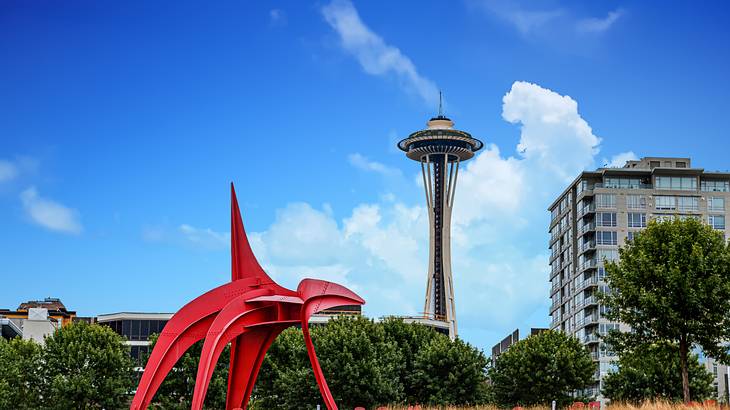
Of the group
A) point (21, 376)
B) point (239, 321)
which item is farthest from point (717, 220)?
point (239, 321)

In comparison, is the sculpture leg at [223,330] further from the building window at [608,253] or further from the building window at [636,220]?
the building window at [636,220]

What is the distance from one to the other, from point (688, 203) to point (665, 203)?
248 centimetres

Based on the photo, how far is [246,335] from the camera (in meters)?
34.8

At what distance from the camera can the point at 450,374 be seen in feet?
206

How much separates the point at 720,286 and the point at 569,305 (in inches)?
2708

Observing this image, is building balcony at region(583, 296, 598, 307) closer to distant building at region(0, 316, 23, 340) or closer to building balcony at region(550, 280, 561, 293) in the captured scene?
building balcony at region(550, 280, 561, 293)

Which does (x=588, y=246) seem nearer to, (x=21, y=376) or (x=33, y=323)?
(x=33, y=323)

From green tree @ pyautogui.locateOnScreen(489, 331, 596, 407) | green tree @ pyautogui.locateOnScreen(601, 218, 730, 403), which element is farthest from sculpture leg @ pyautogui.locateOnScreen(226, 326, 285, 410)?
green tree @ pyautogui.locateOnScreen(489, 331, 596, 407)

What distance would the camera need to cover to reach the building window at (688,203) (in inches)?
3989

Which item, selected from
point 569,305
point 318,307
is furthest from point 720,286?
point 569,305

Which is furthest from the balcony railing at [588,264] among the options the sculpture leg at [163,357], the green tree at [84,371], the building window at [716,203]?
the sculpture leg at [163,357]

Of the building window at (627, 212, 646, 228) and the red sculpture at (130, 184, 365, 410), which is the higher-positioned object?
the building window at (627, 212, 646, 228)

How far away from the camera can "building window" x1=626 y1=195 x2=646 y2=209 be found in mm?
101625

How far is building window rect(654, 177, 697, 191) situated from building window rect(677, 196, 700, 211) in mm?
955
